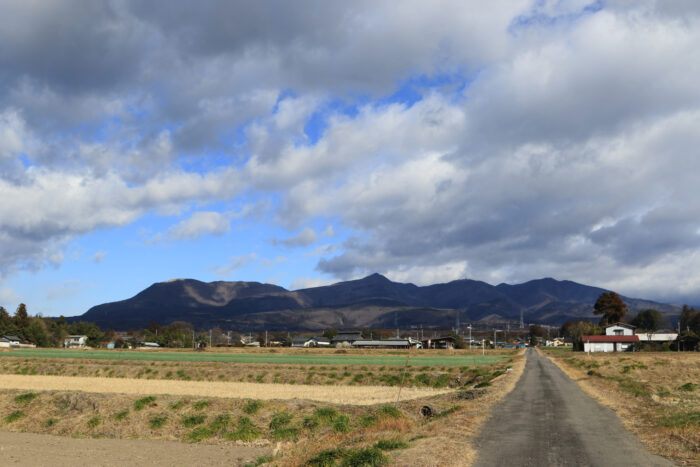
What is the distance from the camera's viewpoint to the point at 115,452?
2491 centimetres

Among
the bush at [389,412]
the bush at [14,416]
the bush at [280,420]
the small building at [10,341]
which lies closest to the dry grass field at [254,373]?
the bush at [389,412]

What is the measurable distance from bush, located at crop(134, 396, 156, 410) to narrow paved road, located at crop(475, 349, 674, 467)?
69.3 feet

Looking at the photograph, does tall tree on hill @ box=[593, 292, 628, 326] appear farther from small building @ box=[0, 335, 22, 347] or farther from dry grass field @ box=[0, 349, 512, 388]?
small building @ box=[0, 335, 22, 347]

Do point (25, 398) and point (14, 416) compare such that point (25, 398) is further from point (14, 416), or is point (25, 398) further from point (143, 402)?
point (143, 402)

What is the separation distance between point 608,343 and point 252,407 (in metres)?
145

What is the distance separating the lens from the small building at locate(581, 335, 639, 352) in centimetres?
14875

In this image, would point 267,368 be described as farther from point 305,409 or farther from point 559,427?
point 559,427

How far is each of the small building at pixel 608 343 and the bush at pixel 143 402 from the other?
142733 millimetres

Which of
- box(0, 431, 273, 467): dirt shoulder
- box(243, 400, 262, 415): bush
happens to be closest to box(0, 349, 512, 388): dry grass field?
box(243, 400, 262, 415): bush

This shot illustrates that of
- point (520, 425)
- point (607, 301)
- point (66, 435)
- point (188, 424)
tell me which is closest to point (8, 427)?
point (66, 435)

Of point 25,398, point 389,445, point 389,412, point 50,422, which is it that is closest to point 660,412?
point 389,412

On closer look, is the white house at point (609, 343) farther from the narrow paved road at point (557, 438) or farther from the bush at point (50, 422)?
the bush at point (50, 422)

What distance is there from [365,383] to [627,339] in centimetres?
12095

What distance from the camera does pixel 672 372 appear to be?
210 ft
